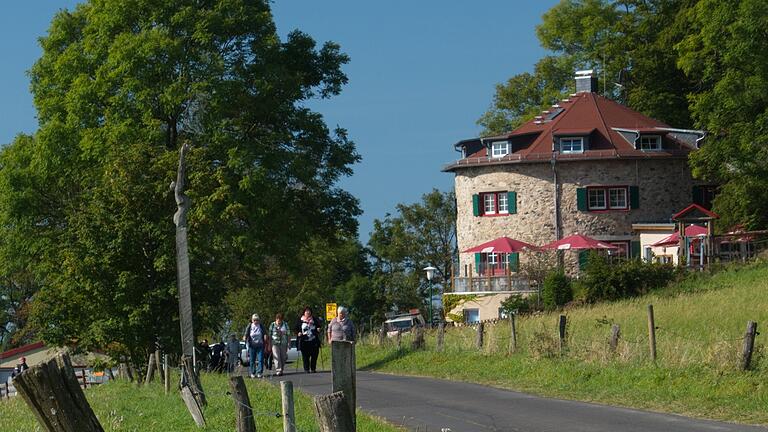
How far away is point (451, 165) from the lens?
2788 inches

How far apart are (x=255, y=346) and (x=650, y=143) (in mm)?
38804

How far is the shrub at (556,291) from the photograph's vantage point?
55531 mm

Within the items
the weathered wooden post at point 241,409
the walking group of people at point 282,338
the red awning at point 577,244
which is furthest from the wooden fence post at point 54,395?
the red awning at point 577,244

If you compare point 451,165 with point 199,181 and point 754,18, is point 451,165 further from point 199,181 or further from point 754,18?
point 199,181

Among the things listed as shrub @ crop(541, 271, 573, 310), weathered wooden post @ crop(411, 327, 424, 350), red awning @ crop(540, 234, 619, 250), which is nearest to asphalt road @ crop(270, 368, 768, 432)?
weathered wooden post @ crop(411, 327, 424, 350)

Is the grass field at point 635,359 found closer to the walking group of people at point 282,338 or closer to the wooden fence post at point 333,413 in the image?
the walking group of people at point 282,338

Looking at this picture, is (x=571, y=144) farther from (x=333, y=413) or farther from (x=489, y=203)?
(x=333, y=413)

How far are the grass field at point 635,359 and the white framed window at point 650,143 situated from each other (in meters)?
23.0

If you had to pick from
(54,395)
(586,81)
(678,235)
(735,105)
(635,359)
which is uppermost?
(586,81)

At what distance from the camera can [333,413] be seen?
880cm

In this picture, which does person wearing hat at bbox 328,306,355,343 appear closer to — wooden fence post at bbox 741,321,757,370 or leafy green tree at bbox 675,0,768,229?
wooden fence post at bbox 741,321,757,370

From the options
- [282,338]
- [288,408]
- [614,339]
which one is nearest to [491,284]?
[282,338]

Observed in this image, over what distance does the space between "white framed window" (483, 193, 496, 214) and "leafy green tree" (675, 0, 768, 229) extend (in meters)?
12.8

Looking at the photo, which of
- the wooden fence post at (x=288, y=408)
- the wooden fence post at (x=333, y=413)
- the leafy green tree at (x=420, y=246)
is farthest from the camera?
the leafy green tree at (x=420, y=246)
